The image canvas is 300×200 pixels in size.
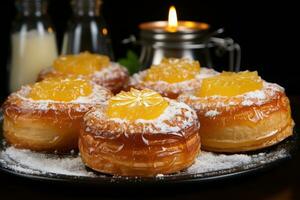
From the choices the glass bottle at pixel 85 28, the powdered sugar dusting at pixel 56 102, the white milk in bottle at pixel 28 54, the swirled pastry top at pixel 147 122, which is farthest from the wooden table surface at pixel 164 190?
the glass bottle at pixel 85 28

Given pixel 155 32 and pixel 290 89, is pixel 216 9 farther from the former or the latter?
pixel 155 32

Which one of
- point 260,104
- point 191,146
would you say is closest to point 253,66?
point 260,104

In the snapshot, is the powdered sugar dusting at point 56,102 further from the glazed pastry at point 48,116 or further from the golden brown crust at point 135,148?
the golden brown crust at point 135,148

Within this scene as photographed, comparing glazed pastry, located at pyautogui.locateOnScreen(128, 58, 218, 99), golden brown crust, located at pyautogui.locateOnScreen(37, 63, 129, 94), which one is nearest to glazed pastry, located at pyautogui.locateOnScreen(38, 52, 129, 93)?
golden brown crust, located at pyautogui.locateOnScreen(37, 63, 129, 94)

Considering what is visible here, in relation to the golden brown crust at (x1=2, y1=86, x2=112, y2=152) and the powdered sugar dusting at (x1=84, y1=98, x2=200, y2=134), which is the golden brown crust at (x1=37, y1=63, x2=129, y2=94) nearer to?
the golden brown crust at (x1=2, y1=86, x2=112, y2=152)

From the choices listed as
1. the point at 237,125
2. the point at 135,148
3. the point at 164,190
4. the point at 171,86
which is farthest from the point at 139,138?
the point at 171,86

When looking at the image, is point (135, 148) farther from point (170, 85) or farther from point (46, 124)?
point (170, 85)
